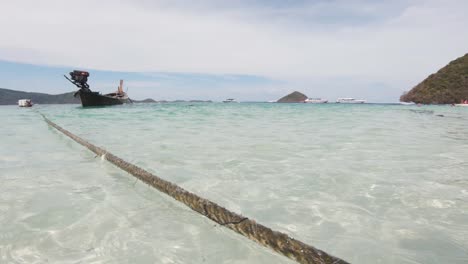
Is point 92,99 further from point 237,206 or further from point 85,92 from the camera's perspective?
point 237,206

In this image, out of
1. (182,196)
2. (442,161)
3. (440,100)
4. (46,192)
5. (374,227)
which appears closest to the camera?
(374,227)

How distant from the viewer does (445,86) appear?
11525 centimetres

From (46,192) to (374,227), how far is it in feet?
17.3

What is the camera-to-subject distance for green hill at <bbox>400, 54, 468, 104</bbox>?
357 ft

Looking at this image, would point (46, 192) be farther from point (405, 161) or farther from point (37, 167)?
point (405, 161)

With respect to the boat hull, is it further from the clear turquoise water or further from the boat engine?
the clear turquoise water

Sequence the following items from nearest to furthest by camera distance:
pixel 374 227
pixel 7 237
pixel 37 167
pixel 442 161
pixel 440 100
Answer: pixel 7 237 < pixel 374 227 < pixel 37 167 < pixel 442 161 < pixel 440 100

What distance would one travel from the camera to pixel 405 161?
8227 mm

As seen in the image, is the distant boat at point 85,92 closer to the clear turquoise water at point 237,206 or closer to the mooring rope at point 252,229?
the clear turquoise water at point 237,206

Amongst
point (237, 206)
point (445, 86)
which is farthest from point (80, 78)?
point (445, 86)

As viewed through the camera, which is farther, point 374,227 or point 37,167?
point 37,167

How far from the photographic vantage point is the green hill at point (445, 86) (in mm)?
108775

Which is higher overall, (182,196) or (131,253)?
(182,196)

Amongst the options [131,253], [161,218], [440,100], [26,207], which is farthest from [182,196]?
[440,100]
